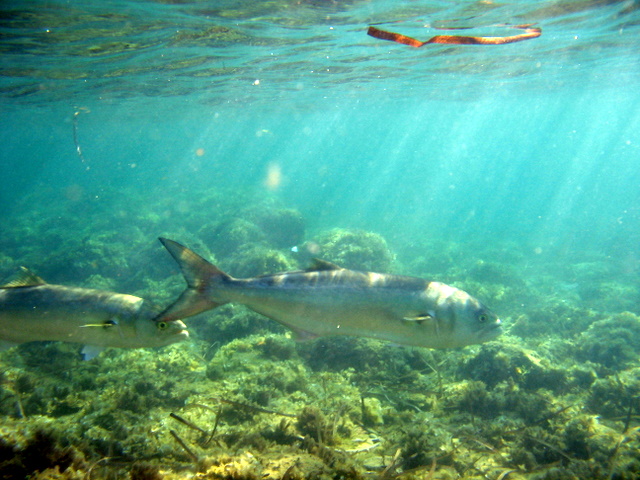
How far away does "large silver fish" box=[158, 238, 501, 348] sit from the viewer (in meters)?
3.77

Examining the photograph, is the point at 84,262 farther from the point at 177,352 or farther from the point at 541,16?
the point at 541,16

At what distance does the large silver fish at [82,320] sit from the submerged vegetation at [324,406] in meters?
0.96

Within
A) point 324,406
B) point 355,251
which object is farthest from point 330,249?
point 324,406

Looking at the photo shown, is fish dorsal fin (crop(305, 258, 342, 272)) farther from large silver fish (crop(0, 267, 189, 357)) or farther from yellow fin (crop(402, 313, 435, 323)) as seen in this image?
large silver fish (crop(0, 267, 189, 357))

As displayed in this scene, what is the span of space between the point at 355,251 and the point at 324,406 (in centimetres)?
Result: 1098

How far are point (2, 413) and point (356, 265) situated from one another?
41.4 ft

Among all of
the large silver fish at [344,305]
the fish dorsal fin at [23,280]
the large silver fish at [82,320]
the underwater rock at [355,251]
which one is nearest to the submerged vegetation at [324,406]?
the large silver fish at [82,320]

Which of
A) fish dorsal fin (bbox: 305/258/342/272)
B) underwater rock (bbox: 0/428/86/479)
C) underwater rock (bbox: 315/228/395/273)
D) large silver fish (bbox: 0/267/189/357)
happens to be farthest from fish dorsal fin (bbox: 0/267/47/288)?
underwater rock (bbox: 315/228/395/273)

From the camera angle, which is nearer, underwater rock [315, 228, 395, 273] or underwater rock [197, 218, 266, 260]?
underwater rock [315, 228, 395, 273]

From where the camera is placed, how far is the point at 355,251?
16094 millimetres

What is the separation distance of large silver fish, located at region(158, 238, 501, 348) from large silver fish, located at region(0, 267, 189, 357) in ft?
2.49

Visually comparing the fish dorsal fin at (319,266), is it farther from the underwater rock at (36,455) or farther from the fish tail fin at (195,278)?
the underwater rock at (36,455)

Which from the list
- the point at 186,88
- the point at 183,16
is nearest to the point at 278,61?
the point at 183,16

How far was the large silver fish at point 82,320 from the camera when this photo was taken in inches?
159
